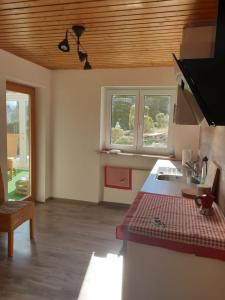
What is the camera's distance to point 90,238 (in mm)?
2984

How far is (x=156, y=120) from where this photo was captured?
157 inches

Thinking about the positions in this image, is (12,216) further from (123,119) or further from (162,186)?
(123,119)

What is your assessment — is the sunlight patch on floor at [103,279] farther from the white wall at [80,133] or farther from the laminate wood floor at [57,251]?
the white wall at [80,133]

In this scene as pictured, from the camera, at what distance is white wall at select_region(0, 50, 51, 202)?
306 cm

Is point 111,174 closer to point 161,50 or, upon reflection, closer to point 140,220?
point 161,50

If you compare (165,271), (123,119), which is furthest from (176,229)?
(123,119)

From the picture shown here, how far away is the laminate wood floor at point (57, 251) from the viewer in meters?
2.07

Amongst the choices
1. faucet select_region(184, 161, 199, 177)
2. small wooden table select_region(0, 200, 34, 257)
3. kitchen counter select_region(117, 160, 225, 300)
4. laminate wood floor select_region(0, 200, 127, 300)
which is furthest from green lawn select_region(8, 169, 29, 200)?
kitchen counter select_region(117, 160, 225, 300)

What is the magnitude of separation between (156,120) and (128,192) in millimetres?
1322

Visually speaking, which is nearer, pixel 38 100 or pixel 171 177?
pixel 171 177

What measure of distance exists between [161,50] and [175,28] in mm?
695

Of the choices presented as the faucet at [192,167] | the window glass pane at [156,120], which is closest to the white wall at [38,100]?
the window glass pane at [156,120]

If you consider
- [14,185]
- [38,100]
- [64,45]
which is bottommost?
[14,185]

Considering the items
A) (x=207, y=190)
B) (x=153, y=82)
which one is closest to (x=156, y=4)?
(x=207, y=190)
